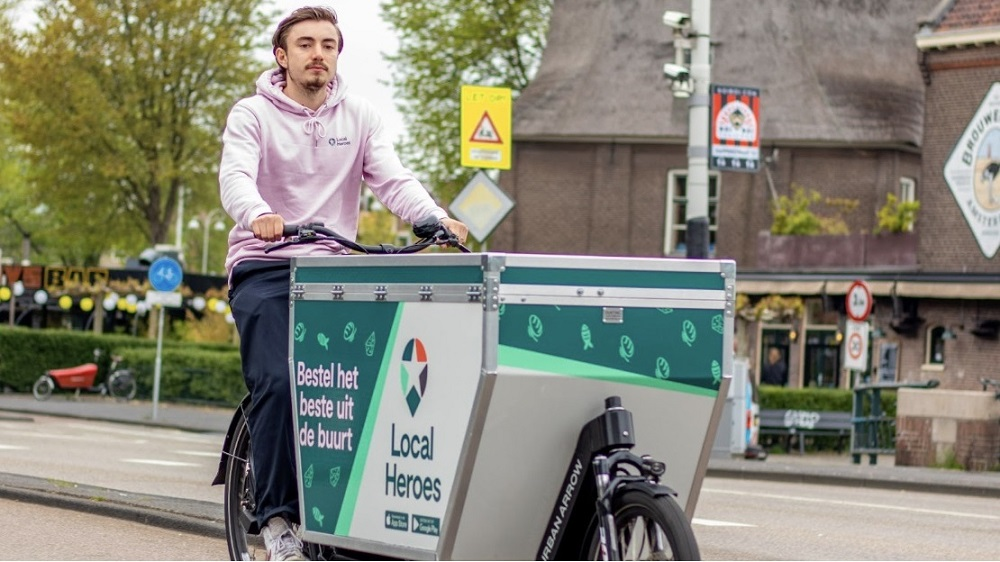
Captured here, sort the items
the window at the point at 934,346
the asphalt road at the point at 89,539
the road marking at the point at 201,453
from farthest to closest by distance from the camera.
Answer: the window at the point at 934,346, the road marking at the point at 201,453, the asphalt road at the point at 89,539

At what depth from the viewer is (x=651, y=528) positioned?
491 cm

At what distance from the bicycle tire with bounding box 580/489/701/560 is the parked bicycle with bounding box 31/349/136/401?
33.5m

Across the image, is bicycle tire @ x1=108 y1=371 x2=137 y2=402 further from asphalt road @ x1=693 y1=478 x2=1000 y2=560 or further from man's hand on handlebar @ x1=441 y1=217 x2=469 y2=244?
man's hand on handlebar @ x1=441 y1=217 x2=469 y2=244

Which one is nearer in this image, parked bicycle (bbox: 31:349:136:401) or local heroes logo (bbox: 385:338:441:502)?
local heroes logo (bbox: 385:338:441:502)

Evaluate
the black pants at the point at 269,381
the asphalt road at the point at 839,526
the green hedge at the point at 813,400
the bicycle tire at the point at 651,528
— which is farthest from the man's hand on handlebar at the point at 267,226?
the green hedge at the point at 813,400

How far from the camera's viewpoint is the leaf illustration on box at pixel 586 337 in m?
5.30

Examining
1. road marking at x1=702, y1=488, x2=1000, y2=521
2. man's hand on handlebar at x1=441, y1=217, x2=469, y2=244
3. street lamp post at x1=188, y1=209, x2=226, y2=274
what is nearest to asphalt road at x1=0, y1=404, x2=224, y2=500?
road marking at x1=702, y1=488, x2=1000, y2=521

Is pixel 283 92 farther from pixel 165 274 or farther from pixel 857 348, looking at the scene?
pixel 165 274

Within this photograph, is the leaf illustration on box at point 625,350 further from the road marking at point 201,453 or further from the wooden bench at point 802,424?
the wooden bench at point 802,424

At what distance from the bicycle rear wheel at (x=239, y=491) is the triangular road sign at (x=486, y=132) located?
16.3 meters

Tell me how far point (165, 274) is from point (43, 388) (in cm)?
934

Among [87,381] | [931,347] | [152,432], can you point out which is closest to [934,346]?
[931,347]

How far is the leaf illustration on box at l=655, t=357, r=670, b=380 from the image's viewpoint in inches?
213

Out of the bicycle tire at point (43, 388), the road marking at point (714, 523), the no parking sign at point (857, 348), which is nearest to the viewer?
the road marking at point (714, 523)
